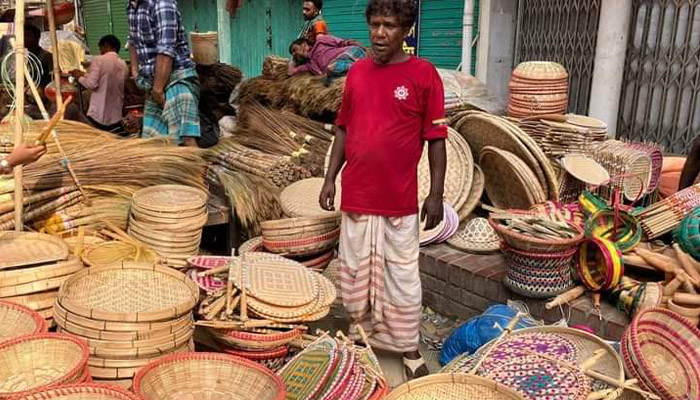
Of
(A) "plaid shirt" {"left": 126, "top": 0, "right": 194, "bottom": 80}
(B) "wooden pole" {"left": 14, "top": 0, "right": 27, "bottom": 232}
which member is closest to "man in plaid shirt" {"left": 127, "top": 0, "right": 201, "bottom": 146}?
(A) "plaid shirt" {"left": 126, "top": 0, "right": 194, "bottom": 80}

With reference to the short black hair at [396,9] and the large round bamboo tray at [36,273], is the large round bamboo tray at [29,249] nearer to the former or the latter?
the large round bamboo tray at [36,273]

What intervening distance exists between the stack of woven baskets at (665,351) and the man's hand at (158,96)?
140 inches

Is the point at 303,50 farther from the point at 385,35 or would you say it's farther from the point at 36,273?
the point at 36,273

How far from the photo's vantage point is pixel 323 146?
5.44 meters

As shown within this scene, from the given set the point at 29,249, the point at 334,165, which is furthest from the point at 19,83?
the point at 334,165

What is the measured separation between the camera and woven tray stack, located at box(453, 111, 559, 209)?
424 cm

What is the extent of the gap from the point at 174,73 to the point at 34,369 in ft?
9.26

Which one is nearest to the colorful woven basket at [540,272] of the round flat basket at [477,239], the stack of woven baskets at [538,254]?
the stack of woven baskets at [538,254]

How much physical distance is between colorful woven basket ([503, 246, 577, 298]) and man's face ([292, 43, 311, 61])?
12.2 feet

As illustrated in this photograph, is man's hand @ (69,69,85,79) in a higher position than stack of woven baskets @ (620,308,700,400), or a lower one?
→ higher

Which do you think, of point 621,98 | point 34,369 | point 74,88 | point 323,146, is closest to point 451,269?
point 323,146

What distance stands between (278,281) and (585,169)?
2.39m

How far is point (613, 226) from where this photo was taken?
366 centimetres

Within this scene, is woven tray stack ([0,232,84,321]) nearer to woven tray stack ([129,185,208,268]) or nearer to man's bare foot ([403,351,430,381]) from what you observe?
woven tray stack ([129,185,208,268])
